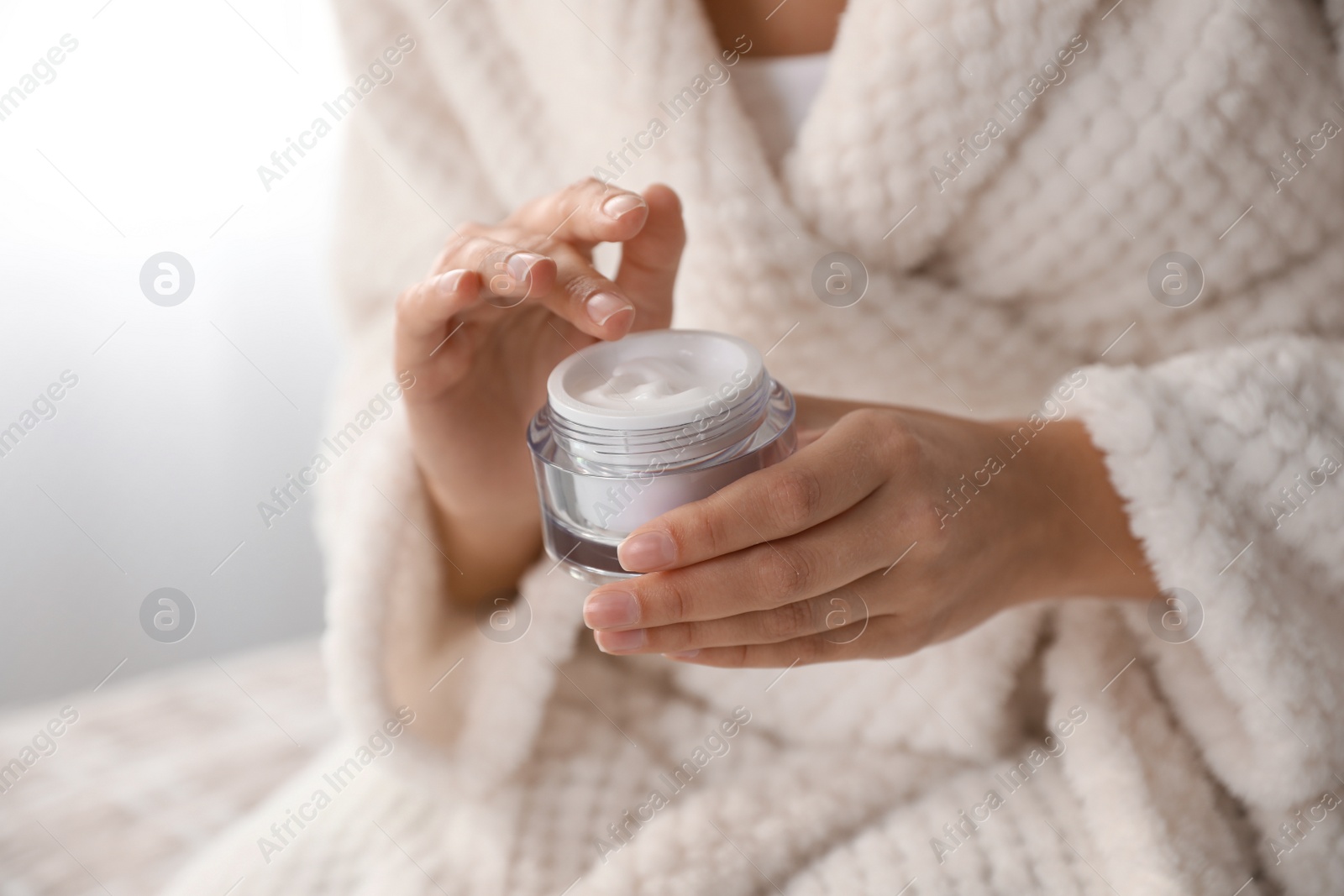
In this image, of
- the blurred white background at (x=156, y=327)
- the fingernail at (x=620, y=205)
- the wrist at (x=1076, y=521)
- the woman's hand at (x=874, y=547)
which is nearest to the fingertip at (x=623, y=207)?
the fingernail at (x=620, y=205)

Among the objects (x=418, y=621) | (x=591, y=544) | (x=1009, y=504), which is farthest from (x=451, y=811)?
(x=1009, y=504)

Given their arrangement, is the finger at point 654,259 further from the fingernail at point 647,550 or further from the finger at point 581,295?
the fingernail at point 647,550

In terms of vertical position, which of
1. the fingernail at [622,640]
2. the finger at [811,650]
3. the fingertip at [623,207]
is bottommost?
the finger at [811,650]

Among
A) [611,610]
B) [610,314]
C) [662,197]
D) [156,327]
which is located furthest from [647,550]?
[156,327]

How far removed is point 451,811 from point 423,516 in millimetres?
219

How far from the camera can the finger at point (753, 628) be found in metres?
0.47

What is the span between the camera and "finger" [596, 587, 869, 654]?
475 millimetres

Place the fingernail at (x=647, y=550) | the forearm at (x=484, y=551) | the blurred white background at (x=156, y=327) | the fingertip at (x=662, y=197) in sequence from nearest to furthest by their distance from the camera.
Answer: the fingernail at (x=647, y=550), the fingertip at (x=662, y=197), the forearm at (x=484, y=551), the blurred white background at (x=156, y=327)

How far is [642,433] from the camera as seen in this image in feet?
1.49

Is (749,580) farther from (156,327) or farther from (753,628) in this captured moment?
(156,327)

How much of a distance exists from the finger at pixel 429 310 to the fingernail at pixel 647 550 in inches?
7.2

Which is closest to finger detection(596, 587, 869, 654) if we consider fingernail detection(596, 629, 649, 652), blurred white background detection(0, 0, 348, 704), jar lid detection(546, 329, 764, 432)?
fingernail detection(596, 629, 649, 652)

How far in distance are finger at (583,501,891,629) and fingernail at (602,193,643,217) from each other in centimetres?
20

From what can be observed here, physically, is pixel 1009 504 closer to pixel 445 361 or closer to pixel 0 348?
pixel 445 361
